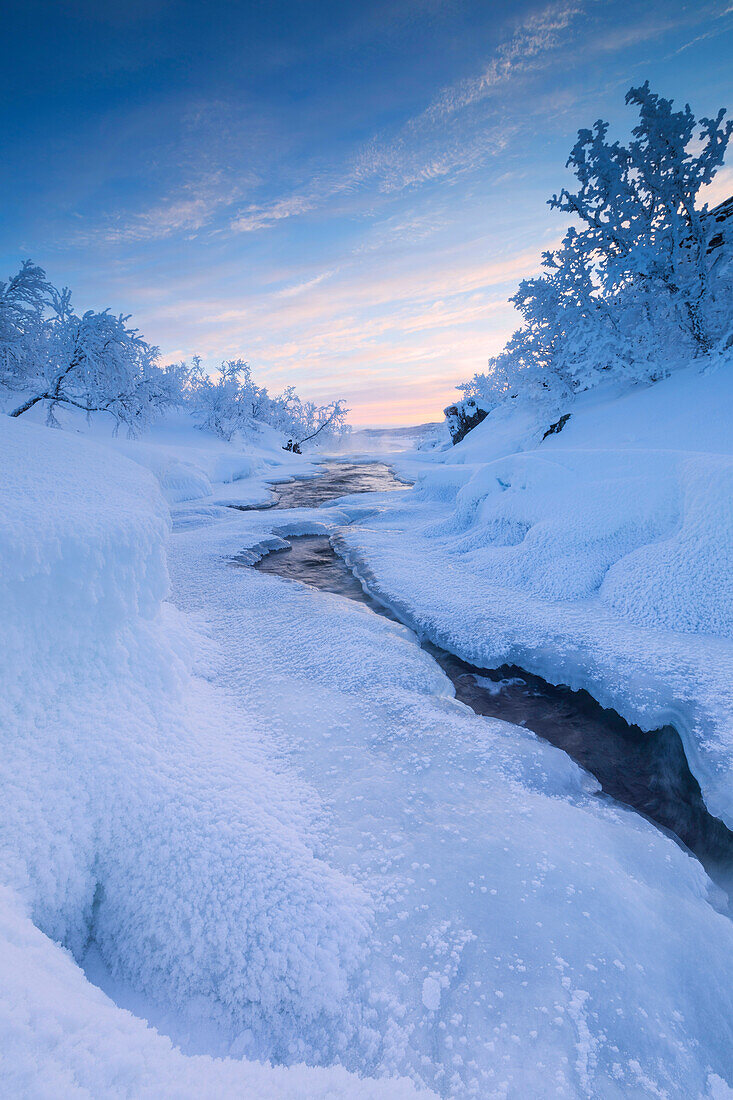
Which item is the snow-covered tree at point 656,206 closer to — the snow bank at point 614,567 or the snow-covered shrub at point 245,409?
the snow bank at point 614,567

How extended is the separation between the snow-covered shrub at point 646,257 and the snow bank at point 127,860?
27.4 feet

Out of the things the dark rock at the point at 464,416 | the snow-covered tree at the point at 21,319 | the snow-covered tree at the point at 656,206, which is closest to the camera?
the snow-covered tree at the point at 656,206

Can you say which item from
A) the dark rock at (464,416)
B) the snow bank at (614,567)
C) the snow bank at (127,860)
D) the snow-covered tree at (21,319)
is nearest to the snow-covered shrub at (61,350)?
the snow-covered tree at (21,319)

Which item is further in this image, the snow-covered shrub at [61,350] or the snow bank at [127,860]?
the snow-covered shrub at [61,350]

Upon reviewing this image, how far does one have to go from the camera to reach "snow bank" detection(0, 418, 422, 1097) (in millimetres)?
1007

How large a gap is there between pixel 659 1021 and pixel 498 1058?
1.83 feet

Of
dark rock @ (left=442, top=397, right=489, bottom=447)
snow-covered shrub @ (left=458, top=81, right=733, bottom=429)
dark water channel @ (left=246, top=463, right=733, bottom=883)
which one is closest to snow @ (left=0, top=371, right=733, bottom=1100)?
dark water channel @ (left=246, top=463, right=733, bottom=883)

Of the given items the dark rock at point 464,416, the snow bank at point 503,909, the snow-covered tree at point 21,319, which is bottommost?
the snow bank at point 503,909

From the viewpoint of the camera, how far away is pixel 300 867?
65.7 inches

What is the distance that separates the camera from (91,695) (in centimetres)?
209

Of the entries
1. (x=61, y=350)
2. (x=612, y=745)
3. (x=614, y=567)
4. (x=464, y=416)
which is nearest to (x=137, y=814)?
(x=612, y=745)

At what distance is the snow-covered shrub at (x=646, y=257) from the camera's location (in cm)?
696

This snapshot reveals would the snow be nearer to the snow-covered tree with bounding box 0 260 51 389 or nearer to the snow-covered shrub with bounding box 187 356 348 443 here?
the snow-covered tree with bounding box 0 260 51 389

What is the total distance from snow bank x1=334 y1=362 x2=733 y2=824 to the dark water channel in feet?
0.33
